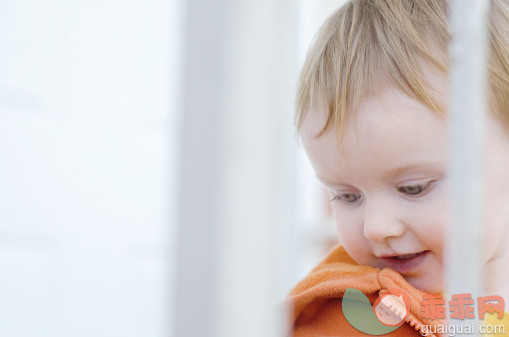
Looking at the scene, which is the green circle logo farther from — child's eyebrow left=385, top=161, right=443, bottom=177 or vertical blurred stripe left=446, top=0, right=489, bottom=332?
vertical blurred stripe left=446, top=0, right=489, bottom=332

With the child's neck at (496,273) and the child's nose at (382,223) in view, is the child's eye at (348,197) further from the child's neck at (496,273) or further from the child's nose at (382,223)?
the child's neck at (496,273)

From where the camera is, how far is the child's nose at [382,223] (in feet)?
2.48

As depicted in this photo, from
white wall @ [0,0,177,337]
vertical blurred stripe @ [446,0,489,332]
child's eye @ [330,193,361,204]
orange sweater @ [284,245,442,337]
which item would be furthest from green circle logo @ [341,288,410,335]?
white wall @ [0,0,177,337]

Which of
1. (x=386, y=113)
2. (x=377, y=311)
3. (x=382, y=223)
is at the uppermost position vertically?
(x=386, y=113)

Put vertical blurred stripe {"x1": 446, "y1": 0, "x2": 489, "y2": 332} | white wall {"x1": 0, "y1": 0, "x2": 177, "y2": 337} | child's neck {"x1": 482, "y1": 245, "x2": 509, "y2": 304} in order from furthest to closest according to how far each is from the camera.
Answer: white wall {"x1": 0, "y1": 0, "x2": 177, "y2": 337} < child's neck {"x1": 482, "y1": 245, "x2": 509, "y2": 304} < vertical blurred stripe {"x1": 446, "y1": 0, "x2": 489, "y2": 332}

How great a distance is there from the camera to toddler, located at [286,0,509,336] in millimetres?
738

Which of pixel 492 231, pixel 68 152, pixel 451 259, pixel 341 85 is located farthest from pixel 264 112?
pixel 68 152

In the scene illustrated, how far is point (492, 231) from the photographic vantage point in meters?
0.82

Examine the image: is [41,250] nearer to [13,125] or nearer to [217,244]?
[13,125]

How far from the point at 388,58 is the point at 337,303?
32 cm

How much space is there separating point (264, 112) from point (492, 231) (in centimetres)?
52

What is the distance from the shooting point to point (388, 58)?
759mm

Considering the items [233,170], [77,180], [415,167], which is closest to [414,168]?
[415,167]

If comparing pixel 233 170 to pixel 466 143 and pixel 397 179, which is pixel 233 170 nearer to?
pixel 466 143
